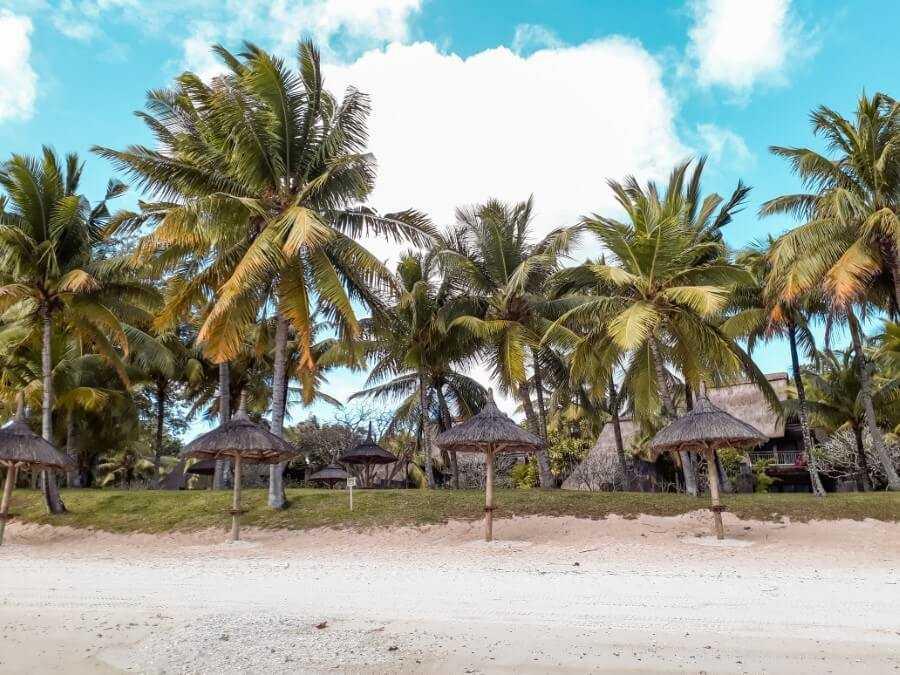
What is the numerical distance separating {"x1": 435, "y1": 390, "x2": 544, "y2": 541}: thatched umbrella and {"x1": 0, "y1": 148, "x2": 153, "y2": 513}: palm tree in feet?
29.3

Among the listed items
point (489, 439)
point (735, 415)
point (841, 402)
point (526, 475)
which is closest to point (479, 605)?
point (489, 439)

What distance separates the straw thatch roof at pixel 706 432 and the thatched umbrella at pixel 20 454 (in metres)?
12.6

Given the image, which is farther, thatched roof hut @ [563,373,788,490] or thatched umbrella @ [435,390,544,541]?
thatched roof hut @ [563,373,788,490]

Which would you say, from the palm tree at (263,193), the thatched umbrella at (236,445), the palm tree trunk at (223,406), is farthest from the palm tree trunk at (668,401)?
the palm tree trunk at (223,406)

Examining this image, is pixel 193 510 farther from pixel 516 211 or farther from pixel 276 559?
pixel 516 211

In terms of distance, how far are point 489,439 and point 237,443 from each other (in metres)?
4.91

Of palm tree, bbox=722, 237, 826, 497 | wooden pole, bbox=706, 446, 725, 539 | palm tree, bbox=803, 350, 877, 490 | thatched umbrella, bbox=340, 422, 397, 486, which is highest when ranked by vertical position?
palm tree, bbox=722, 237, 826, 497

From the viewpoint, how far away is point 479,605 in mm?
7625

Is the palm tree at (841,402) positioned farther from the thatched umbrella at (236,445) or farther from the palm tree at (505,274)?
the thatched umbrella at (236,445)

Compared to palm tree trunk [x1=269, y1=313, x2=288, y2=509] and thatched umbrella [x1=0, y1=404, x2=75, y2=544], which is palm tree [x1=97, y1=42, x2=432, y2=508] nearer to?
palm tree trunk [x1=269, y1=313, x2=288, y2=509]

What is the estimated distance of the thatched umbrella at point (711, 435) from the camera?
1226 centimetres

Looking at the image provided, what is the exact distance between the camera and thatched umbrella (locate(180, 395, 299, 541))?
13016mm

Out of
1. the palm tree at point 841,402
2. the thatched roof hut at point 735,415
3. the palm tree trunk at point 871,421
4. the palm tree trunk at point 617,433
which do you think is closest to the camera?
the palm tree trunk at point 871,421

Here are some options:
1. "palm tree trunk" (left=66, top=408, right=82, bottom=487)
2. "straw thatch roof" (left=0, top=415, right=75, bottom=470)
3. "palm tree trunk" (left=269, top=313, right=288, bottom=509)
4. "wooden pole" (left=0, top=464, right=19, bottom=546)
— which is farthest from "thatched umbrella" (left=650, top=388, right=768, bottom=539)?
"palm tree trunk" (left=66, top=408, right=82, bottom=487)
